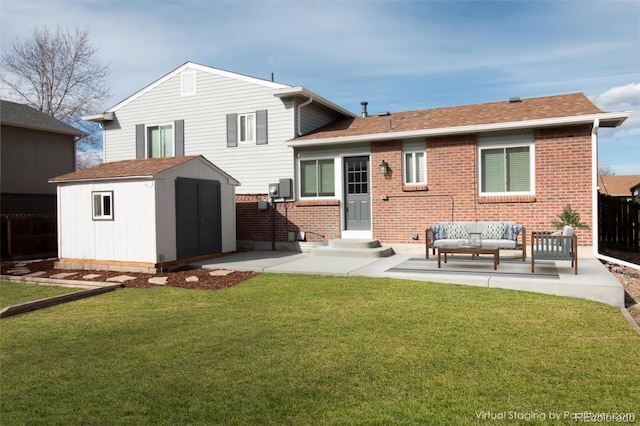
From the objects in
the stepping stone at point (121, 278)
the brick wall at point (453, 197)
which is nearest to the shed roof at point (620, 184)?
the brick wall at point (453, 197)

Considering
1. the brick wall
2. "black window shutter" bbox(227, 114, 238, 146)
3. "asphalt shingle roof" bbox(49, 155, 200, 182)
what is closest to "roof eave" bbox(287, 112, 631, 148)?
the brick wall

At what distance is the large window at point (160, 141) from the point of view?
16.8m

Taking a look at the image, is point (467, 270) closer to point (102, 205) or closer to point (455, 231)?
point (455, 231)

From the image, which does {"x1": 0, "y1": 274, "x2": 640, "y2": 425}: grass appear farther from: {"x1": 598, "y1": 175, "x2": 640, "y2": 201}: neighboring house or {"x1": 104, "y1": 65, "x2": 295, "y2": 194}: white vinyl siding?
{"x1": 598, "y1": 175, "x2": 640, "y2": 201}: neighboring house

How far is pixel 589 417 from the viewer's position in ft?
10.6

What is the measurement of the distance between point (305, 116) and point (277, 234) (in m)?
4.03

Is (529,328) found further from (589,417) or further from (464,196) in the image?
(464,196)

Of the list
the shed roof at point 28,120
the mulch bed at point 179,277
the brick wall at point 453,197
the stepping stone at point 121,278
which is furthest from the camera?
the shed roof at point 28,120

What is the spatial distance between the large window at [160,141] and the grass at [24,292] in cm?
830

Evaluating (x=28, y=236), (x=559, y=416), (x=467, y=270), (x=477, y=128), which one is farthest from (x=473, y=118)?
(x=28, y=236)

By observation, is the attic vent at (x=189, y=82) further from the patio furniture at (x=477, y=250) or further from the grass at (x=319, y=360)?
the patio furniture at (x=477, y=250)

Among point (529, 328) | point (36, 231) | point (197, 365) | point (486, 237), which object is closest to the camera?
point (197, 365)

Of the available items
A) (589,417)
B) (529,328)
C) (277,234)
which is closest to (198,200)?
(277,234)

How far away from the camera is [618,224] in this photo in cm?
1357
